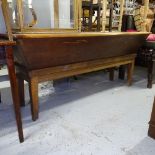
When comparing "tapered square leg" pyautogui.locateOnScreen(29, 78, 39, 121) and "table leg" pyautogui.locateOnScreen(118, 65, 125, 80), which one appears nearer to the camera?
"tapered square leg" pyautogui.locateOnScreen(29, 78, 39, 121)

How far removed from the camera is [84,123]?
1.83m

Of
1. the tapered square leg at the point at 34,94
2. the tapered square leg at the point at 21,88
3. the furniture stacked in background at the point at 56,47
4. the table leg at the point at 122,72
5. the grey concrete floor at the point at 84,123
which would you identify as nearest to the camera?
the grey concrete floor at the point at 84,123

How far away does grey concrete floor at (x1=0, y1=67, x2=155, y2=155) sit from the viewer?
58.3 inches

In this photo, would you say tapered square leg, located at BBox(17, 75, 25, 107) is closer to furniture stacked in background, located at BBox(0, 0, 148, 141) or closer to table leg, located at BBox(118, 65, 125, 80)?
furniture stacked in background, located at BBox(0, 0, 148, 141)

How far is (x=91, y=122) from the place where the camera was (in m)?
1.85

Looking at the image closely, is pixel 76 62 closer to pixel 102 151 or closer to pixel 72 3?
pixel 72 3

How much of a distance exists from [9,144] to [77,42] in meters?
1.08

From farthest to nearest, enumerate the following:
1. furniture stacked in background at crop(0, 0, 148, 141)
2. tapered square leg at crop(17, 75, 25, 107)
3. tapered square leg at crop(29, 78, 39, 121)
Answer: tapered square leg at crop(17, 75, 25, 107) < tapered square leg at crop(29, 78, 39, 121) < furniture stacked in background at crop(0, 0, 148, 141)

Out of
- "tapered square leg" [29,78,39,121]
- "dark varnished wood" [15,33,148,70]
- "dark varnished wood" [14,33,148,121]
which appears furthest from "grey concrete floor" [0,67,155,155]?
"dark varnished wood" [15,33,148,70]

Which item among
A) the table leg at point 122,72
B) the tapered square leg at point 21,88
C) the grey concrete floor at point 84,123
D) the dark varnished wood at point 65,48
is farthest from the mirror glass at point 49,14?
the table leg at point 122,72

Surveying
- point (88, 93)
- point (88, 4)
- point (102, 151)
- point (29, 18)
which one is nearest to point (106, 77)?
point (88, 93)

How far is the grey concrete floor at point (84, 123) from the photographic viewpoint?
1.48 m

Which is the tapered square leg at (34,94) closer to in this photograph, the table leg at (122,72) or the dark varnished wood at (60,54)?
the dark varnished wood at (60,54)

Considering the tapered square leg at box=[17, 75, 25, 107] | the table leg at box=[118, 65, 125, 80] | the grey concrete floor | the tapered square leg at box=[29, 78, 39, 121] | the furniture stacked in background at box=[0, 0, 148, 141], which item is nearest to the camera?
the grey concrete floor
